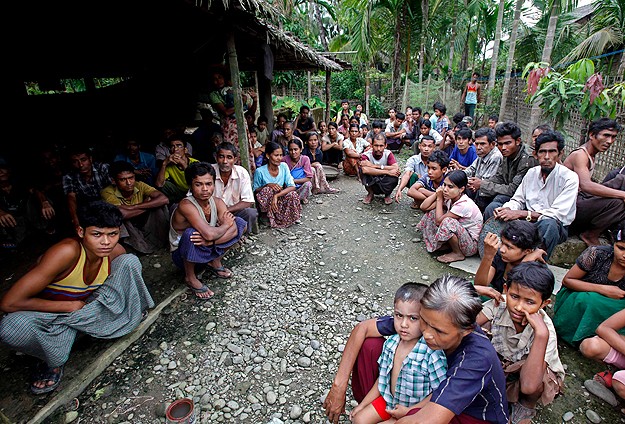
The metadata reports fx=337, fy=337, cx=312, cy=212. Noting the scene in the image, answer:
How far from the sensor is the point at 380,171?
5.73m

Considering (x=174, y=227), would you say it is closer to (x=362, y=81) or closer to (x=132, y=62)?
(x=132, y=62)

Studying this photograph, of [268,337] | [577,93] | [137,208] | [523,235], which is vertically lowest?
[268,337]

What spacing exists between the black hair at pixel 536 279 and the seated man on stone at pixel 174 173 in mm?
4163

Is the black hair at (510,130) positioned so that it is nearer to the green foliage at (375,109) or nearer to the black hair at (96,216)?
the black hair at (96,216)

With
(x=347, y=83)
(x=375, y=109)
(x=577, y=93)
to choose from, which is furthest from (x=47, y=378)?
(x=347, y=83)

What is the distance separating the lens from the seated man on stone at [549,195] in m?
3.53

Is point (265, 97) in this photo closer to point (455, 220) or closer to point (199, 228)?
point (199, 228)

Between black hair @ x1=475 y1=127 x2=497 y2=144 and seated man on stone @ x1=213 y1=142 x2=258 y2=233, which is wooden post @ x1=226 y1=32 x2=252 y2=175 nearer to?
seated man on stone @ x1=213 y1=142 x2=258 y2=233

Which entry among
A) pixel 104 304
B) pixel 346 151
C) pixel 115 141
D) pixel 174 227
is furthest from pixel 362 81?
pixel 104 304

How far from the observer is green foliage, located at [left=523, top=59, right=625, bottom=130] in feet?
14.2

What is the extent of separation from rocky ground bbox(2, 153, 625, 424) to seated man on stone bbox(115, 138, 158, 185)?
132cm

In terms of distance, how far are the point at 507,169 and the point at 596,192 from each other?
94 centimetres

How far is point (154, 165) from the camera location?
498 centimetres

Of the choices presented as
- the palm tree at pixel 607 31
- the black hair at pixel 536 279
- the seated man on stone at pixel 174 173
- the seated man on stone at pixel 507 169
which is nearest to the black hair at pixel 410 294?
the black hair at pixel 536 279
